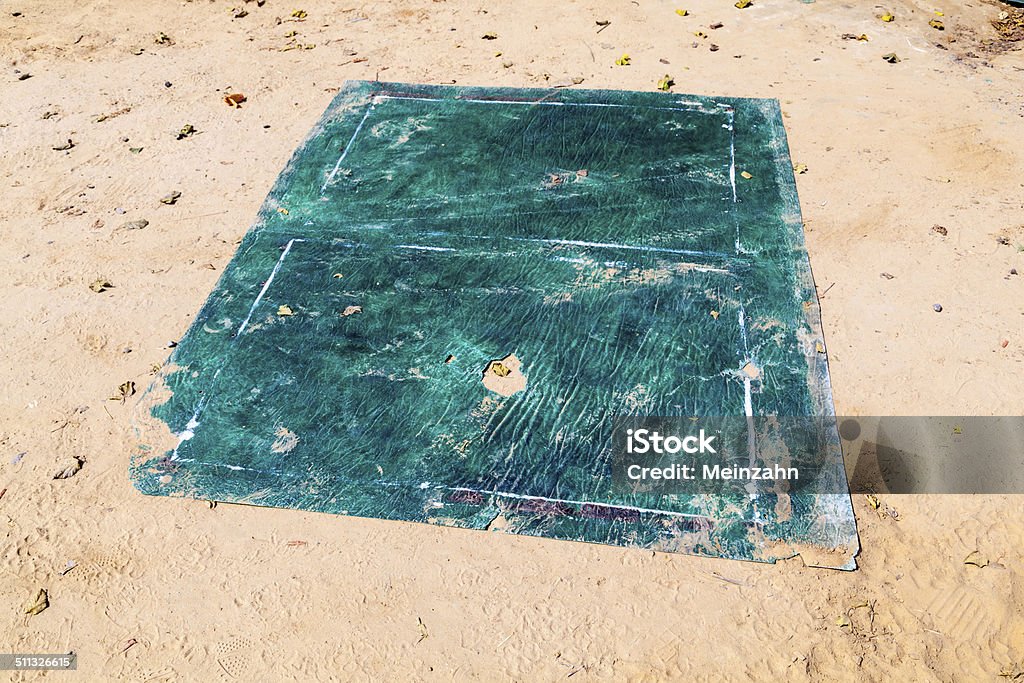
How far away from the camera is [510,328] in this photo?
443cm

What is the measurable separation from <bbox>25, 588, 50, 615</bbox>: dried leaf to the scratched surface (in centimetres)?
57

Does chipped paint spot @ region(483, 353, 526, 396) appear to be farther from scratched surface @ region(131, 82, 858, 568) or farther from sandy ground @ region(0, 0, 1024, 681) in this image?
sandy ground @ region(0, 0, 1024, 681)

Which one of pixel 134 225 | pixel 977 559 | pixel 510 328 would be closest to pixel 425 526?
pixel 510 328

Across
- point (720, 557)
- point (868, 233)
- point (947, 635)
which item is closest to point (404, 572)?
point (720, 557)

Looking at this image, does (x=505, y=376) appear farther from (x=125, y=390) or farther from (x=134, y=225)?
(x=134, y=225)

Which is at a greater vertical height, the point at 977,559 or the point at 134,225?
the point at 134,225

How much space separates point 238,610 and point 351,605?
0.45 m

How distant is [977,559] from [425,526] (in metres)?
2.23

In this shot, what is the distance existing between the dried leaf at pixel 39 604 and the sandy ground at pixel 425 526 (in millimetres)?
23

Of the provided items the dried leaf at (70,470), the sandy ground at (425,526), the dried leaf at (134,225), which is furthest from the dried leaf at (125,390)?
the dried leaf at (134,225)

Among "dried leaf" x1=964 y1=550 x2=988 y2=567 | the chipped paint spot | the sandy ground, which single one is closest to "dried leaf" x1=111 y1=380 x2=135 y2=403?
the sandy ground

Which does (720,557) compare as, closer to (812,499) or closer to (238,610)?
(812,499)

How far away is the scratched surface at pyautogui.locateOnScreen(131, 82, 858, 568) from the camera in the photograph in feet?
12.2

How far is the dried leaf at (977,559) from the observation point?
11.1 ft
